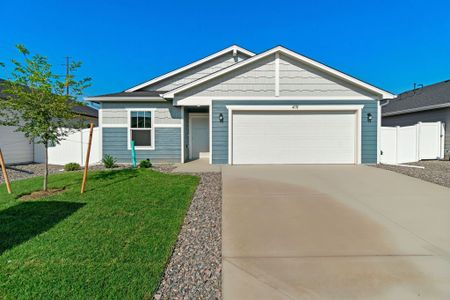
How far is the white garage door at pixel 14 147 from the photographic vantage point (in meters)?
11.2

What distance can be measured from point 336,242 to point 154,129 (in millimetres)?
9866

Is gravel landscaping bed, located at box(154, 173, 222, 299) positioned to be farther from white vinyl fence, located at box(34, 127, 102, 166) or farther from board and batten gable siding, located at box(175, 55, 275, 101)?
white vinyl fence, located at box(34, 127, 102, 166)

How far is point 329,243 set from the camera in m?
3.48

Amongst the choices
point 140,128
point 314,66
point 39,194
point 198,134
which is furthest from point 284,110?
point 39,194

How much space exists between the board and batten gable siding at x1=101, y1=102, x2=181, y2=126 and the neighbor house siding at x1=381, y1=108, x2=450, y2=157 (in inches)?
571

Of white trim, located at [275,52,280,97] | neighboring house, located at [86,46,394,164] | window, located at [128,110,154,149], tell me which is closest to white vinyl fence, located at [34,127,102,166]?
window, located at [128,110,154,149]

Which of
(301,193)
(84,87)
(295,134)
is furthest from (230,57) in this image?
(301,193)

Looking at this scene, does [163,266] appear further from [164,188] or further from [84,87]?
[84,87]

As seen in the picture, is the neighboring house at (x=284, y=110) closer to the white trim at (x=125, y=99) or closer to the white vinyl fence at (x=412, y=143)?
the white trim at (x=125, y=99)

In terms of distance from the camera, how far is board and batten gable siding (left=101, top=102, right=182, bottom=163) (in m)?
11.6

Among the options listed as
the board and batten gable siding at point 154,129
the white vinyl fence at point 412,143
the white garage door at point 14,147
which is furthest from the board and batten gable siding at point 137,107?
the white vinyl fence at point 412,143

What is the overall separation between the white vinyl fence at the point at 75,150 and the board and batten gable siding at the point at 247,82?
18.8ft

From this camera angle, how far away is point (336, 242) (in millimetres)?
3512

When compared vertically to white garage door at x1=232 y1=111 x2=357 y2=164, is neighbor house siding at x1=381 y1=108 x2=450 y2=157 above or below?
above
